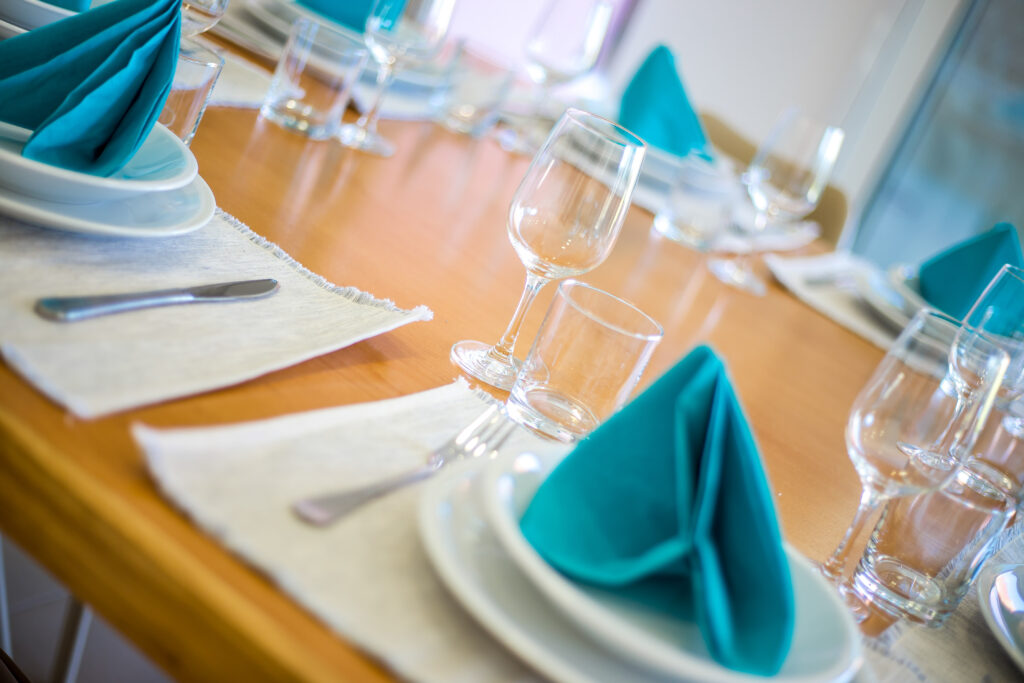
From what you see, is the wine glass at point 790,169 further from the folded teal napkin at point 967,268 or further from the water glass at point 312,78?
the water glass at point 312,78

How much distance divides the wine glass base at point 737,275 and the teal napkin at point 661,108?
0.81 ft

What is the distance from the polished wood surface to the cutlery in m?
0.05

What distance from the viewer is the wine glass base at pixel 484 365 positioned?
679mm

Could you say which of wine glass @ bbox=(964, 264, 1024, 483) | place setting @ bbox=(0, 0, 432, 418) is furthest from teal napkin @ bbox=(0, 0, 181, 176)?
wine glass @ bbox=(964, 264, 1024, 483)

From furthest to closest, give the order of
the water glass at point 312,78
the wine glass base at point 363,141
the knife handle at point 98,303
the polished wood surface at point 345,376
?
the wine glass base at point 363,141, the water glass at point 312,78, the knife handle at point 98,303, the polished wood surface at point 345,376

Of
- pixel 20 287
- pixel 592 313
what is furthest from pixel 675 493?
pixel 20 287

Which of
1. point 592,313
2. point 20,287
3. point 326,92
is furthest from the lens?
point 326,92

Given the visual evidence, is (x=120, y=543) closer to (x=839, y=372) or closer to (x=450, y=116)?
(x=839, y=372)

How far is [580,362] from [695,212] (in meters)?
0.99

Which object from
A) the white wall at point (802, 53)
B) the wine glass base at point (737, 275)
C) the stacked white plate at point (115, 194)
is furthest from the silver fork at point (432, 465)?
the white wall at point (802, 53)

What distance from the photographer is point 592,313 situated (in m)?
0.61

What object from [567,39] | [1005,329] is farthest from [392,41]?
[1005,329]

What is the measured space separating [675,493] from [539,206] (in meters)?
0.28

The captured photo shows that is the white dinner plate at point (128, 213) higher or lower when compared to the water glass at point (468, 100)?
lower
